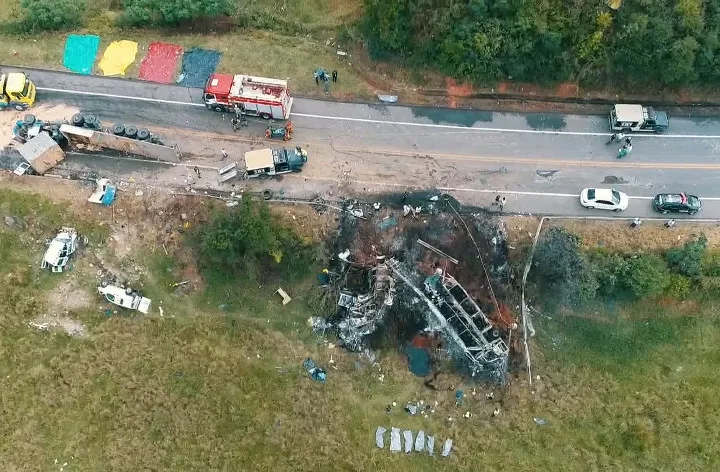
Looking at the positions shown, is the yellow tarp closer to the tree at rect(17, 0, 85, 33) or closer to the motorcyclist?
the tree at rect(17, 0, 85, 33)

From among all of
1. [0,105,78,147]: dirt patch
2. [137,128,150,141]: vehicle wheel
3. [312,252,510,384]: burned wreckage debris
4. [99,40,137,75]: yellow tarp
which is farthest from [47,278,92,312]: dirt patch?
[99,40,137,75]: yellow tarp

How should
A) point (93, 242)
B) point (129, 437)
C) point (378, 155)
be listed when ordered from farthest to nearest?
point (378, 155) → point (93, 242) → point (129, 437)

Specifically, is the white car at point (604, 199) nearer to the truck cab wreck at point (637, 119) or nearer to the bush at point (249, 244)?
the truck cab wreck at point (637, 119)

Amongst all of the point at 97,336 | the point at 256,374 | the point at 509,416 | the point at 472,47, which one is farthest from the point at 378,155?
the point at 97,336

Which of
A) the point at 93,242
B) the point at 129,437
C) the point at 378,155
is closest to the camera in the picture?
the point at 129,437

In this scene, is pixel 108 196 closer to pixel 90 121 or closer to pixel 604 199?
pixel 90 121

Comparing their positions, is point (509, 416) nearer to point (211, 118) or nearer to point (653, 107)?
point (653, 107)
